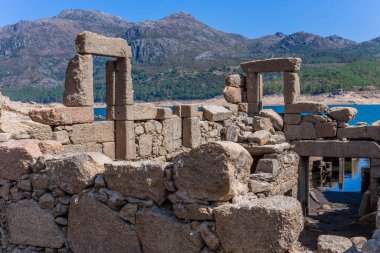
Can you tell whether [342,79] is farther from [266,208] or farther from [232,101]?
[266,208]

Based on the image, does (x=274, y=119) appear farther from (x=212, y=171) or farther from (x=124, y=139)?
(x=212, y=171)

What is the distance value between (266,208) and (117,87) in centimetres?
805

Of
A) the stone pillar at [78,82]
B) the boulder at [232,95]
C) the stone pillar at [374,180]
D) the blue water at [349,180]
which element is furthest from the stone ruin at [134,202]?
the blue water at [349,180]

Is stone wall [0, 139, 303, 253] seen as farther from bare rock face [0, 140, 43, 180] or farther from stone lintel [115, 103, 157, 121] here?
stone lintel [115, 103, 157, 121]

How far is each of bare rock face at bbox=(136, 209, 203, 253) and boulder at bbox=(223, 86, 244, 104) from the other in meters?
12.6

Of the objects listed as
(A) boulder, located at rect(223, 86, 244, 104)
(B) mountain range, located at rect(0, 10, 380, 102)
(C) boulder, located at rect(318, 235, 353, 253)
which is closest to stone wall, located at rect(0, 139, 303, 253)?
(C) boulder, located at rect(318, 235, 353, 253)

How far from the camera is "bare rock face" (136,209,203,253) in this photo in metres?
4.15

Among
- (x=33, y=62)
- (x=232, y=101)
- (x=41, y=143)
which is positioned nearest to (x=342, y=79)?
(x=232, y=101)

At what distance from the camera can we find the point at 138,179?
4.52 metres

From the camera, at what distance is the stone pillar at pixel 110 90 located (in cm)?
1127

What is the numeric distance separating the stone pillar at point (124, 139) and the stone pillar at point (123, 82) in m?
0.52

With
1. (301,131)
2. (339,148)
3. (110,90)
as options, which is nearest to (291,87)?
(301,131)

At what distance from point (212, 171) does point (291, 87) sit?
1229 centimetres

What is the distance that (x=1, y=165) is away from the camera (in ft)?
18.2
